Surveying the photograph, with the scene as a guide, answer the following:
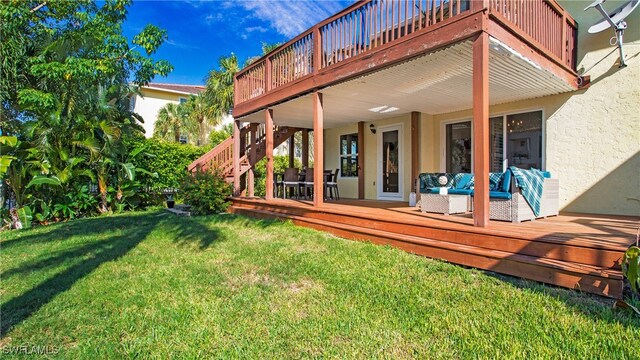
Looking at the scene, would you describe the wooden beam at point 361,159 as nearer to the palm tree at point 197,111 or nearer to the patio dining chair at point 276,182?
the patio dining chair at point 276,182

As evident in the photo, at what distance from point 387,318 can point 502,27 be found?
383 centimetres

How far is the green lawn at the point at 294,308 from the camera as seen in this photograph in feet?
8.09

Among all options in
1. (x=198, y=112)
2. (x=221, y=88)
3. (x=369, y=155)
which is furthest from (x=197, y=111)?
(x=369, y=155)

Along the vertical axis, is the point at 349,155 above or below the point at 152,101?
below

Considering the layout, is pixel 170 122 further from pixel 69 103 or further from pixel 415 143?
pixel 415 143

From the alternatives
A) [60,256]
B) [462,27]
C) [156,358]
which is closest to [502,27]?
[462,27]

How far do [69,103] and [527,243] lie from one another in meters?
10.9

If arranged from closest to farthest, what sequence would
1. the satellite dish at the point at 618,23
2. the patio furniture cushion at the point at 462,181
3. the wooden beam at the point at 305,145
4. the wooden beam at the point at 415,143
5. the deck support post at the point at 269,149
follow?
the satellite dish at the point at 618,23 < the patio furniture cushion at the point at 462,181 < the deck support post at the point at 269,149 < the wooden beam at the point at 415,143 < the wooden beam at the point at 305,145

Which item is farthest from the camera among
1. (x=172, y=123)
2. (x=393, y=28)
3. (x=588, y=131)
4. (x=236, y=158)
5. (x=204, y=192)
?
(x=172, y=123)

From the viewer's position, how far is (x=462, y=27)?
419cm

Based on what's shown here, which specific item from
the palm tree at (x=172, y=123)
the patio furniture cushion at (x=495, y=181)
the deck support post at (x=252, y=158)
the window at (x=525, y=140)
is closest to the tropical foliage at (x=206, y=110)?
the palm tree at (x=172, y=123)

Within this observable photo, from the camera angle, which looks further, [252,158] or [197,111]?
[197,111]

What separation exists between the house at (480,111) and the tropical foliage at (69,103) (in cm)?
322

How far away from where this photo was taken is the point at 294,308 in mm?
3174
